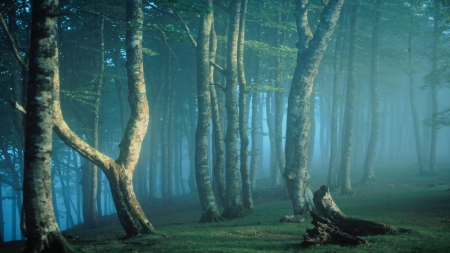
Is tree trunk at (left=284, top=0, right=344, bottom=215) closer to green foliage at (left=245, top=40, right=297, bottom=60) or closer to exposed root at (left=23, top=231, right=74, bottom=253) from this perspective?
green foliage at (left=245, top=40, right=297, bottom=60)

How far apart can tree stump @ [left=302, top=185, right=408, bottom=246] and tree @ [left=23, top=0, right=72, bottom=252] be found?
19.7 ft

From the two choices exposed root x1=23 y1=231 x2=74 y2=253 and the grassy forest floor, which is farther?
the grassy forest floor

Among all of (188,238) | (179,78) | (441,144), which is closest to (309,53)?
(188,238)

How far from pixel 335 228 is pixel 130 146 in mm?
6798

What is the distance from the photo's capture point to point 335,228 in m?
8.97

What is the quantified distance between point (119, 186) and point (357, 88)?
39647mm

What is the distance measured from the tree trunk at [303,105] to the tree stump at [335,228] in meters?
3.87

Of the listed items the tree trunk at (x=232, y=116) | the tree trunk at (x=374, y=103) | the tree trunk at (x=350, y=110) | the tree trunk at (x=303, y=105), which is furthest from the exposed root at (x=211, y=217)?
the tree trunk at (x=374, y=103)

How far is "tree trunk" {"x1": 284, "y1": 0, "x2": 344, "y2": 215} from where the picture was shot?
1434cm

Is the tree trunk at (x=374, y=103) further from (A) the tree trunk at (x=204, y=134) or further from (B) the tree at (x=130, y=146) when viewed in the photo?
(B) the tree at (x=130, y=146)

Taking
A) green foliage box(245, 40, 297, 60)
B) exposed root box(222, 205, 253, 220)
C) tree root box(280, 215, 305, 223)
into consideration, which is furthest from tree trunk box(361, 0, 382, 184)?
tree root box(280, 215, 305, 223)

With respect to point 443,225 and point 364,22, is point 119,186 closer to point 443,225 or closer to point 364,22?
point 443,225

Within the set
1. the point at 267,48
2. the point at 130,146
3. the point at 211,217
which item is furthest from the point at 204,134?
the point at 267,48

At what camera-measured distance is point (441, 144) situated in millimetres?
70812
